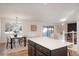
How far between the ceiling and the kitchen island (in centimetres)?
35

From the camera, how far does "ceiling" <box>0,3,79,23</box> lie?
1.28 m

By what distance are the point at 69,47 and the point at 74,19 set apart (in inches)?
16.8

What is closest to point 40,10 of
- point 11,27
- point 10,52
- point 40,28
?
point 40,28

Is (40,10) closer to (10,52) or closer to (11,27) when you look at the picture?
(11,27)

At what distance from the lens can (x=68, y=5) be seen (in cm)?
127

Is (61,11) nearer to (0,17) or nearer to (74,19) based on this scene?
(74,19)

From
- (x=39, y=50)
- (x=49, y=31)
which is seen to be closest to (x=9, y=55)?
(x=39, y=50)

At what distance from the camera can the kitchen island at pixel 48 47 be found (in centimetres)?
130

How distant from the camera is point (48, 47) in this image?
4.35ft

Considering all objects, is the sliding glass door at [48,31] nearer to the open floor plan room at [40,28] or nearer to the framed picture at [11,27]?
the open floor plan room at [40,28]

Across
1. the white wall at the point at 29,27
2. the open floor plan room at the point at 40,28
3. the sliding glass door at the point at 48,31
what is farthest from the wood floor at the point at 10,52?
the sliding glass door at the point at 48,31

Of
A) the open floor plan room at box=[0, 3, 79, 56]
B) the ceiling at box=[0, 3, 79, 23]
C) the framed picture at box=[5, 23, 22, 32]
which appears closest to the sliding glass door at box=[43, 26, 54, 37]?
the open floor plan room at box=[0, 3, 79, 56]

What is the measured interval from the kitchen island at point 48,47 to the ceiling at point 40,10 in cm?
35

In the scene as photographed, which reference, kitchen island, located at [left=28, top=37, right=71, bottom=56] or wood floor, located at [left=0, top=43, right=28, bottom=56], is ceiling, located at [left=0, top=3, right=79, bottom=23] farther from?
wood floor, located at [left=0, top=43, right=28, bottom=56]
